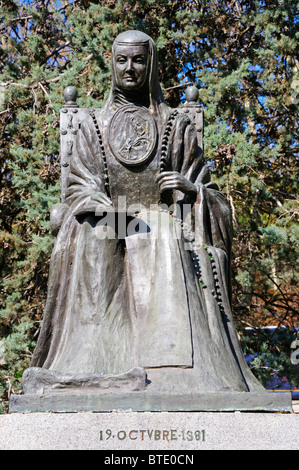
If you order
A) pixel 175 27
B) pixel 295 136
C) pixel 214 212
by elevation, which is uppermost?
pixel 175 27

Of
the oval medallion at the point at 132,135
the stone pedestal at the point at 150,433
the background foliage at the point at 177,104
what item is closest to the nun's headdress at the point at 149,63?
the oval medallion at the point at 132,135

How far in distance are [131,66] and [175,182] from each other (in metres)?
1.06

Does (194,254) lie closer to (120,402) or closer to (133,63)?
(120,402)

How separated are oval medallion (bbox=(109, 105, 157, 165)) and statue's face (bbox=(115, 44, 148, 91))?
211 mm

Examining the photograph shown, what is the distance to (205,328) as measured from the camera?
5.70 metres

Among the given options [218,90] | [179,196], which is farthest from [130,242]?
[218,90]

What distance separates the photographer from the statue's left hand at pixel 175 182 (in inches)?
247

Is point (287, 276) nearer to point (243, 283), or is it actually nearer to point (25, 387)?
point (243, 283)

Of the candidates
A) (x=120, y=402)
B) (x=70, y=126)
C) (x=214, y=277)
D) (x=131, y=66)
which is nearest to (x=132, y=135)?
(x=131, y=66)

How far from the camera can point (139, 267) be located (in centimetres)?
594

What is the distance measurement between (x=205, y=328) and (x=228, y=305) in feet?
1.57

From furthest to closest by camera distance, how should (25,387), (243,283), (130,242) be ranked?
(243,283) < (130,242) < (25,387)

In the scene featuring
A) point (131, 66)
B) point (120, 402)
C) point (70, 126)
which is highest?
point (131, 66)

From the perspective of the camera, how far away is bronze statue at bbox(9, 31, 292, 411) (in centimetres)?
526
